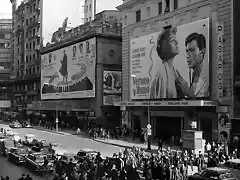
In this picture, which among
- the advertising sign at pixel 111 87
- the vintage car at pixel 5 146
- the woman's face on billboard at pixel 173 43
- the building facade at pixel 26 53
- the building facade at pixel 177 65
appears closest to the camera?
the vintage car at pixel 5 146

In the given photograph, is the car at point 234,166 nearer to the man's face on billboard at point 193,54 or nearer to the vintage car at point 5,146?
the vintage car at point 5,146

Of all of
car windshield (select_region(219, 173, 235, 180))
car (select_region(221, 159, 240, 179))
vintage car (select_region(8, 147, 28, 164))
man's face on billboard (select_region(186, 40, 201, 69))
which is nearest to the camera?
car windshield (select_region(219, 173, 235, 180))

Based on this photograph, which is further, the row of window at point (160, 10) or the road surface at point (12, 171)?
the row of window at point (160, 10)

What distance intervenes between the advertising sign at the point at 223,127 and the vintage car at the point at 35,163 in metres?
19.0

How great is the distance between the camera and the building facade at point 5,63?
369 ft

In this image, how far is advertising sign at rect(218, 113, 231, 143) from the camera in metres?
38.1

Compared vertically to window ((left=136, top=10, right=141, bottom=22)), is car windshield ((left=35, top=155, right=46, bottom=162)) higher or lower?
lower

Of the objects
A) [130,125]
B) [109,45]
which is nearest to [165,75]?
[130,125]

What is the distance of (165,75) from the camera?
46781 mm

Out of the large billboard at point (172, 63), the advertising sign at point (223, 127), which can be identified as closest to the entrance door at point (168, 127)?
the large billboard at point (172, 63)

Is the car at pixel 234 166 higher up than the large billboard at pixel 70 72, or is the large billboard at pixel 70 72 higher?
the large billboard at pixel 70 72

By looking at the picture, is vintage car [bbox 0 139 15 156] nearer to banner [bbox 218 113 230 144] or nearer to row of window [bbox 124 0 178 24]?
banner [bbox 218 113 230 144]

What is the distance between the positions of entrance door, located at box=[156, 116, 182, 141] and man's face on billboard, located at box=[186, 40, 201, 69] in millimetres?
7660

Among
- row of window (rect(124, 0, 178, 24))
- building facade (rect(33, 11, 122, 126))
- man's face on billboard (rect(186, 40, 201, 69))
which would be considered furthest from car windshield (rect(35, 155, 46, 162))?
building facade (rect(33, 11, 122, 126))
